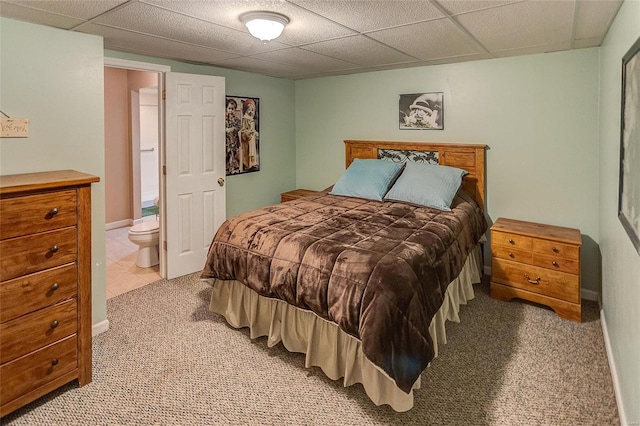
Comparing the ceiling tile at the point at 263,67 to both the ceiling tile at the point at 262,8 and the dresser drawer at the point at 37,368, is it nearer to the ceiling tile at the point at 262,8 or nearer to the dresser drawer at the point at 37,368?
the ceiling tile at the point at 262,8

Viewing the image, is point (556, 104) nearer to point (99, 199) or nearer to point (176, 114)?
point (176, 114)

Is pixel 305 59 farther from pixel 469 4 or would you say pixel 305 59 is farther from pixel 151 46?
pixel 469 4

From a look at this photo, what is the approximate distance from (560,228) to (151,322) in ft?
11.3

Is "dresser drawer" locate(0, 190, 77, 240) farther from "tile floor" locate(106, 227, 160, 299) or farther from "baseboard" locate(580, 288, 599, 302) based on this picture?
"baseboard" locate(580, 288, 599, 302)

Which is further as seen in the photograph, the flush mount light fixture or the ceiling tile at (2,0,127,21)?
the flush mount light fixture

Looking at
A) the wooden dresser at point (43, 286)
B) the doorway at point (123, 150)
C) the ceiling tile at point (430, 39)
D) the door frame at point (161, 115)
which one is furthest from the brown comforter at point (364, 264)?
the doorway at point (123, 150)

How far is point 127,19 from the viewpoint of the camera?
2357mm

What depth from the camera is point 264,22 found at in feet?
7.45

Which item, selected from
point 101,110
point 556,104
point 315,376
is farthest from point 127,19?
point 556,104

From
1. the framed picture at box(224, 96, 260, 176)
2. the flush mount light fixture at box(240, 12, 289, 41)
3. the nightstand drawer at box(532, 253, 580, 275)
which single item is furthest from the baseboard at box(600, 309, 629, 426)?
the framed picture at box(224, 96, 260, 176)

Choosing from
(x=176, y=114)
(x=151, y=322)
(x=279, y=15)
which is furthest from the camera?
(x=176, y=114)

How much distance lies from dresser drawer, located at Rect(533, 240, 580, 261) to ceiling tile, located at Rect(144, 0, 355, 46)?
2173mm

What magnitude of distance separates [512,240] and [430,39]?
1.73 m

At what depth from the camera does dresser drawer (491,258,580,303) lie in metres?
2.93
